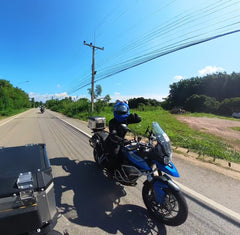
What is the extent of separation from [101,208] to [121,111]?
166 cm

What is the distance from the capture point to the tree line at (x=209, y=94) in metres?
34.3

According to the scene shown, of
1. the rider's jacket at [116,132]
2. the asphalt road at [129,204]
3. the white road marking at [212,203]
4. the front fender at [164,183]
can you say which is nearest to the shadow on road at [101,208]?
the asphalt road at [129,204]

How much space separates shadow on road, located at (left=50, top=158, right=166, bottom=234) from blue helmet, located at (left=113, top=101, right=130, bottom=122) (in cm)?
137

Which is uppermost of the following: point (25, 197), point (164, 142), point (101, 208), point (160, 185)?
point (164, 142)

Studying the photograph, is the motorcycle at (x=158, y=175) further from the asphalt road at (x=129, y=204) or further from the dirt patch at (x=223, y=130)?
the dirt patch at (x=223, y=130)

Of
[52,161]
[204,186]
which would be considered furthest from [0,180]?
[204,186]

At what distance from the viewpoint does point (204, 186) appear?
2932mm

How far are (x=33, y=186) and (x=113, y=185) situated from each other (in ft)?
6.36

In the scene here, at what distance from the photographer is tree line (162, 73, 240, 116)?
34.3 metres

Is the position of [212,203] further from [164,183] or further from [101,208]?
[101,208]

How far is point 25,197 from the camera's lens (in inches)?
50.9

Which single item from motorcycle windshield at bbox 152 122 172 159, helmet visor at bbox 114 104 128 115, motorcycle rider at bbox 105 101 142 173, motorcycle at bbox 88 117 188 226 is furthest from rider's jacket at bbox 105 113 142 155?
motorcycle windshield at bbox 152 122 172 159

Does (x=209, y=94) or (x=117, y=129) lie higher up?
(x=209, y=94)

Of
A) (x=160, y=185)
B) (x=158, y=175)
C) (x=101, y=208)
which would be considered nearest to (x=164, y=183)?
(x=160, y=185)
